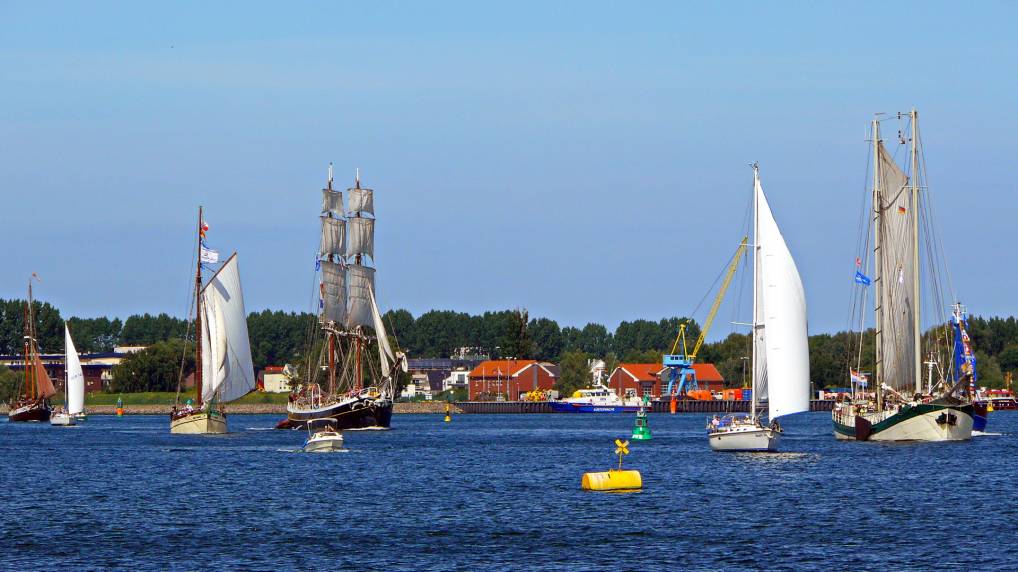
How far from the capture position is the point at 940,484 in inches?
2881

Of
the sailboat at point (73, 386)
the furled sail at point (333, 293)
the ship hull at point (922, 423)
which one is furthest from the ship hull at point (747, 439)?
the sailboat at point (73, 386)

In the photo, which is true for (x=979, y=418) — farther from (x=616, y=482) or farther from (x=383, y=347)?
(x=616, y=482)

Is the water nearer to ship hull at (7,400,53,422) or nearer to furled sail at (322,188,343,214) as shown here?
furled sail at (322,188,343,214)

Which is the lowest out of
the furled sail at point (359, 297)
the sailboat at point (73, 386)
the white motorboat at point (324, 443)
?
the white motorboat at point (324, 443)

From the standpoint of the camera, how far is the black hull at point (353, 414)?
142m

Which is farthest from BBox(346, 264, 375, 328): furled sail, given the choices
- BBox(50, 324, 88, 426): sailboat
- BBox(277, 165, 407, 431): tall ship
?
BBox(50, 324, 88, 426): sailboat

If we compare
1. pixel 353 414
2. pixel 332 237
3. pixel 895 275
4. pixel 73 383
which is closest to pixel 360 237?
pixel 332 237

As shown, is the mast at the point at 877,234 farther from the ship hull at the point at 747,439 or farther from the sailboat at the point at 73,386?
the sailboat at the point at 73,386

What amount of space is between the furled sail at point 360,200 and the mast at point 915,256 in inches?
2870

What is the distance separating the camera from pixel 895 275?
335 feet

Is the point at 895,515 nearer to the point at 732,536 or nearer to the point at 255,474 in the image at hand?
the point at 732,536

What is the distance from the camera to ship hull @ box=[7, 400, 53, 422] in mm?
194500

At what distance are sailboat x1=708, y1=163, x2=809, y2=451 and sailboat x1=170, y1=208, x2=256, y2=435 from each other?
56.5 meters

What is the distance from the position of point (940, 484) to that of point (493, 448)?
48293mm
